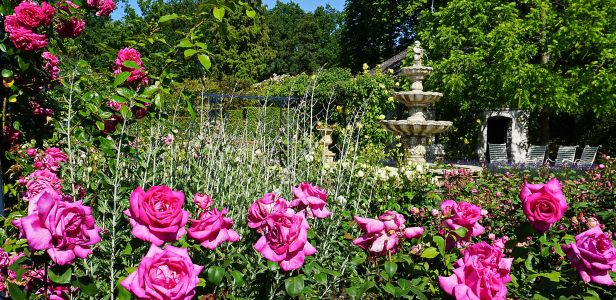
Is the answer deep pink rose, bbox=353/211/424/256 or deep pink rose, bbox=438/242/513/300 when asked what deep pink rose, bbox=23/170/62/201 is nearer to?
deep pink rose, bbox=353/211/424/256

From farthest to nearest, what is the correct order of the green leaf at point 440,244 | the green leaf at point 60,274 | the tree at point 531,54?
the tree at point 531,54 < the green leaf at point 440,244 < the green leaf at point 60,274

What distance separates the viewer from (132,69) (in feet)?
6.75

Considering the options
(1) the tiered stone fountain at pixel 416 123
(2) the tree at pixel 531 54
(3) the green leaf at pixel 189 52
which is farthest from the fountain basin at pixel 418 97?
(3) the green leaf at pixel 189 52

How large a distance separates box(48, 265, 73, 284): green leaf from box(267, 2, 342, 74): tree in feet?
158

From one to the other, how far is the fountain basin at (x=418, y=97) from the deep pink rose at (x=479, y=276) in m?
8.07

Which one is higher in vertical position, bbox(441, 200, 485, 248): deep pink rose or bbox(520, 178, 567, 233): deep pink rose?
bbox(520, 178, 567, 233): deep pink rose


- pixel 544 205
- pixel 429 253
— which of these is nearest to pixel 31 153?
pixel 429 253

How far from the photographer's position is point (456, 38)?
12352mm

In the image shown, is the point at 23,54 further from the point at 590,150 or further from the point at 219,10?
the point at 590,150

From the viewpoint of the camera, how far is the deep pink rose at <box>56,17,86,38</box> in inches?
89.0

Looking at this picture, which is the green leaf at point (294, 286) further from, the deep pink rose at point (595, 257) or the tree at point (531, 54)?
the tree at point (531, 54)

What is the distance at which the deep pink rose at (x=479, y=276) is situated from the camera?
1276 millimetres

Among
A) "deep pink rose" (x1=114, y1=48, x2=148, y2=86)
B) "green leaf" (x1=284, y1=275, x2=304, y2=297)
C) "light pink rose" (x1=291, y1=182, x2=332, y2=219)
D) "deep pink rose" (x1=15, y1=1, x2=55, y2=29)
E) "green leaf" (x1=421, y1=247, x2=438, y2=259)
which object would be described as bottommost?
"green leaf" (x1=284, y1=275, x2=304, y2=297)

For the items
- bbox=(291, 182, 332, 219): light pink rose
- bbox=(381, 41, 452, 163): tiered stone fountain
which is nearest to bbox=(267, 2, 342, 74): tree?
bbox=(381, 41, 452, 163): tiered stone fountain
